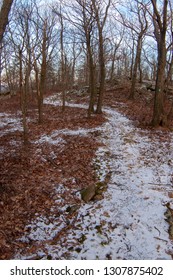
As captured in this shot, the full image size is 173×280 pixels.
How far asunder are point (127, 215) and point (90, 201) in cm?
103

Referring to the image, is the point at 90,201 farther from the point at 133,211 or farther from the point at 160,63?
the point at 160,63

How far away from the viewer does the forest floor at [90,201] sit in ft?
12.8

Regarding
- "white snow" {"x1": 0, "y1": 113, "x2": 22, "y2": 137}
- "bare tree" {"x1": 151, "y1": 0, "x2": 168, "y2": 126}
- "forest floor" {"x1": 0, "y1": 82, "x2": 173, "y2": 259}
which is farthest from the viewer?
"white snow" {"x1": 0, "y1": 113, "x2": 22, "y2": 137}

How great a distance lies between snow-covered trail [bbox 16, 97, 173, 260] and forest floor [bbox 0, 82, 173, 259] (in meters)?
0.02

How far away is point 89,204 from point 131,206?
1.05 m

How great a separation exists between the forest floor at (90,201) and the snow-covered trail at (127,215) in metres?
0.02

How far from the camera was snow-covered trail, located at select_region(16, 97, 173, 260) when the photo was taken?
3.80 meters

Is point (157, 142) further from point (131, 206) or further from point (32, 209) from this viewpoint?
point (32, 209)

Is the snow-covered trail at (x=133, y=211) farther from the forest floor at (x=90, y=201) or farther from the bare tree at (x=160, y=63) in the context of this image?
the bare tree at (x=160, y=63)

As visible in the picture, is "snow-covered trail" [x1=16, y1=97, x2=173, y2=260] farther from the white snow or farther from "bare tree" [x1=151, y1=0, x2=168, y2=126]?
the white snow

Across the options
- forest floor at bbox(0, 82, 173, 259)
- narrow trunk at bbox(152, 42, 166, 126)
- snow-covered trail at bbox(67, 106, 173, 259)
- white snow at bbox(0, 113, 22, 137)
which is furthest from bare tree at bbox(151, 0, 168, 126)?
white snow at bbox(0, 113, 22, 137)

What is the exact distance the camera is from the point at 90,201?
5.24 metres

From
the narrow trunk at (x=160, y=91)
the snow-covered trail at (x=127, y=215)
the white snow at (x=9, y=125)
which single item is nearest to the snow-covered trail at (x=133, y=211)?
the snow-covered trail at (x=127, y=215)
